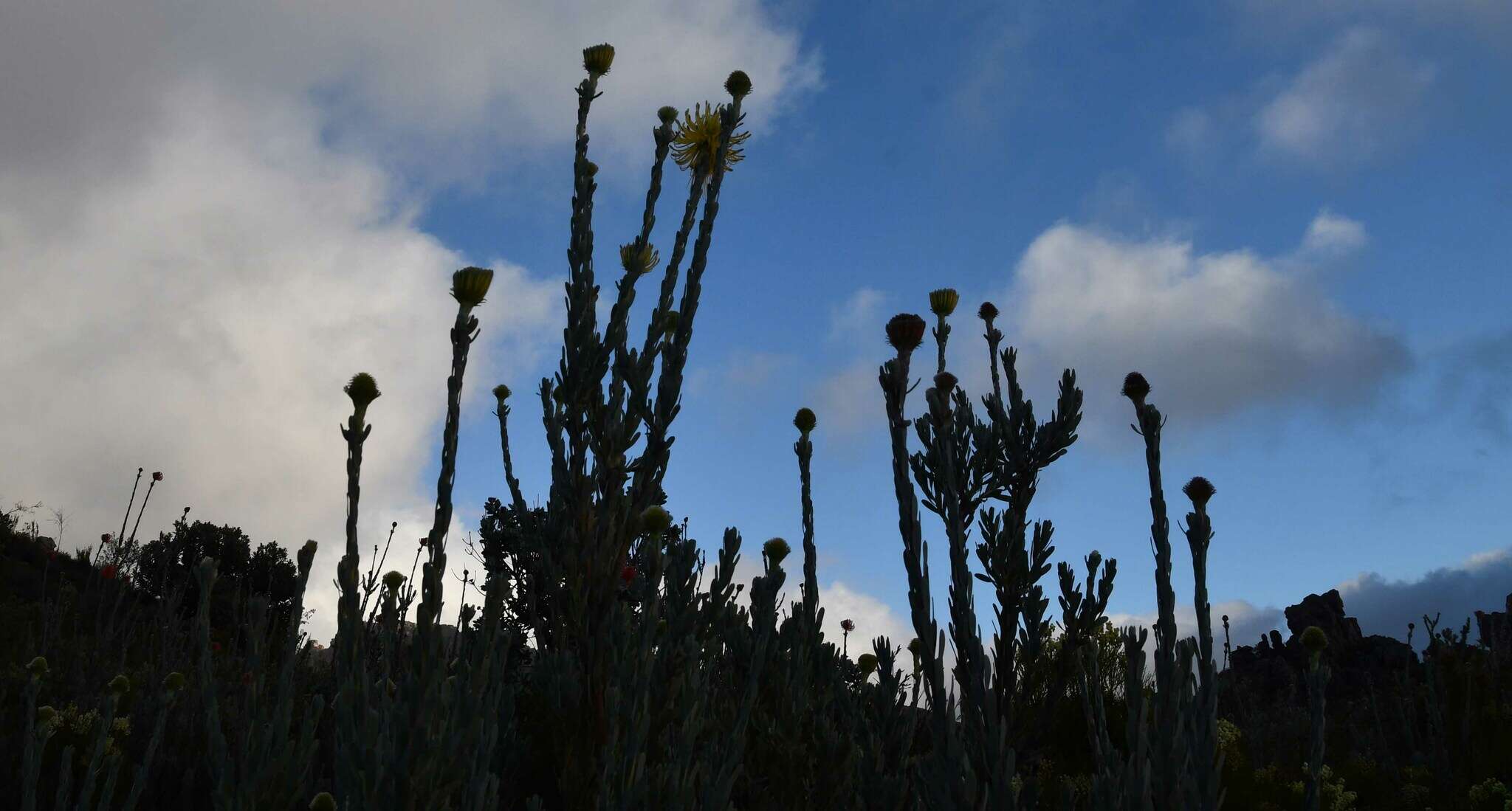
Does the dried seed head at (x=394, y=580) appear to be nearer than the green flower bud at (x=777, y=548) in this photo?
Yes

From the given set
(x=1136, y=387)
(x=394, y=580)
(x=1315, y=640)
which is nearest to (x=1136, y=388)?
(x=1136, y=387)

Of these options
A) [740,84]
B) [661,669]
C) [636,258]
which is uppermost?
[740,84]

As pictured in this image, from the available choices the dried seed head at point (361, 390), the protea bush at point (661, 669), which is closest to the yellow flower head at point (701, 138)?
the protea bush at point (661, 669)

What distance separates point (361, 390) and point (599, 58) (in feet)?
7.26

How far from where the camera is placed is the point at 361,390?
1.98 metres

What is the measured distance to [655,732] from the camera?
9.78 feet

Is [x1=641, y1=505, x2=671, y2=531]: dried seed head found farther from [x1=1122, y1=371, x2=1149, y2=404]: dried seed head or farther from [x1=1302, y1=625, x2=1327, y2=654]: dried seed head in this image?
[x1=1302, y1=625, x2=1327, y2=654]: dried seed head

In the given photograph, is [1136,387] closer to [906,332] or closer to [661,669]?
[906,332]

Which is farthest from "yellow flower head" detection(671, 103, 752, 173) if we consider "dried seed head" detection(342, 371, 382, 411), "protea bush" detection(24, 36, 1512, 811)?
"dried seed head" detection(342, 371, 382, 411)

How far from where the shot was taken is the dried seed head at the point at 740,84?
389 centimetres

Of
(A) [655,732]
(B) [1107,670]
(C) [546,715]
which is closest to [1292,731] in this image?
(B) [1107,670]

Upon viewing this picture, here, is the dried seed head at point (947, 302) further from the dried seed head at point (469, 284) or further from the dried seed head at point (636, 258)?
the dried seed head at point (469, 284)

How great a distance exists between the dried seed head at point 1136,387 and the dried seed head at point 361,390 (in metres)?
1.74

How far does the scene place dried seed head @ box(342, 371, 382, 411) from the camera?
1.97 m
